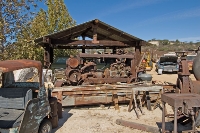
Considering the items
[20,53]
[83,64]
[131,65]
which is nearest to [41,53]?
[20,53]

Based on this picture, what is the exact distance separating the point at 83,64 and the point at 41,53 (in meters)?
7.16

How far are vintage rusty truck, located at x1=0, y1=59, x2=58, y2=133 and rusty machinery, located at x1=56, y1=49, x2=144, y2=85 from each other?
3475 millimetres

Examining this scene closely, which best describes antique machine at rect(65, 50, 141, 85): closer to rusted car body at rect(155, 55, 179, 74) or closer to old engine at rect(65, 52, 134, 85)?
old engine at rect(65, 52, 134, 85)

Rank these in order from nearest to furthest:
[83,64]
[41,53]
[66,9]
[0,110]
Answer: [0,110], [83,64], [41,53], [66,9]

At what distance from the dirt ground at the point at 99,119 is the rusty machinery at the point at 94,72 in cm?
155

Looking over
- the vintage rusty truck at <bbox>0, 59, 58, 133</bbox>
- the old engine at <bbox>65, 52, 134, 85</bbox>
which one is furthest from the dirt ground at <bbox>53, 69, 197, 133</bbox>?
the old engine at <bbox>65, 52, 134, 85</bbox>

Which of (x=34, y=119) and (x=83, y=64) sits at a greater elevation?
(x=83, y=64)

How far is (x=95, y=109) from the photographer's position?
794 cm

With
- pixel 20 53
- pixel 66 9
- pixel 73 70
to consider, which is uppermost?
pixel 66 9

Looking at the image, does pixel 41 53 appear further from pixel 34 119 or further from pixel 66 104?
pixel 34 119

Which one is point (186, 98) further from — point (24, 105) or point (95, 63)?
point (95, 63)

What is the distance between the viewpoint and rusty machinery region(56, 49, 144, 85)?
9.05 metres

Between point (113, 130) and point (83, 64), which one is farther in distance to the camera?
point (83, 64)

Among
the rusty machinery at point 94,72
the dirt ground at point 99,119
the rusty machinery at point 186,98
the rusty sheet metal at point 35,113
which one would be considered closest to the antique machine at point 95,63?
the rusty machinery at point 94,72
